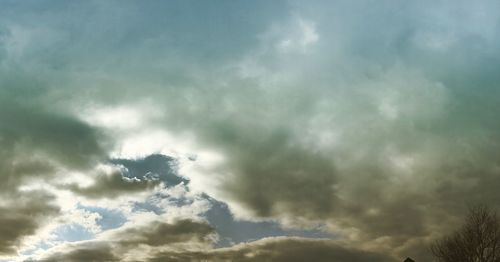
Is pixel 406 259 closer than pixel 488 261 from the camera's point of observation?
No

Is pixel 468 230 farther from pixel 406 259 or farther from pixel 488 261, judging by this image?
pixel 406 259

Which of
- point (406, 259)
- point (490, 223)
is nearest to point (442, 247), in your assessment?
point (490, 223)

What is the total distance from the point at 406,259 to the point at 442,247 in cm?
2373

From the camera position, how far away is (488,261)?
55.0 metres

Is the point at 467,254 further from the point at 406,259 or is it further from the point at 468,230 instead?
the point at 406,259

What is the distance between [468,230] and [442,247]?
452cm

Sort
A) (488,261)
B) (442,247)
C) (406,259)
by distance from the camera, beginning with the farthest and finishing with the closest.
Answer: (406,259)
(442,247)
(488,261)

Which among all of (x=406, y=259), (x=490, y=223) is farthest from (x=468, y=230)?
(x=406, y=259)

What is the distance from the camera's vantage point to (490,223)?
2224 inches

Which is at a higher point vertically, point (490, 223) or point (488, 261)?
point (490, 223)

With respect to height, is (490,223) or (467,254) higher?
(490,223)

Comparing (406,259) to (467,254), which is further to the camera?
(406,259)

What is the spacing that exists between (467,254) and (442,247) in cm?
362

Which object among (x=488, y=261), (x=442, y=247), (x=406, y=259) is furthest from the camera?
(x=406, y=259)
